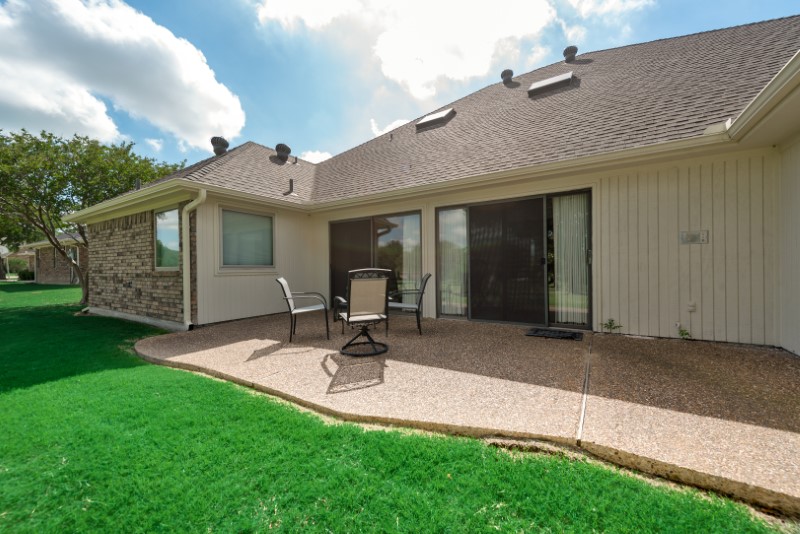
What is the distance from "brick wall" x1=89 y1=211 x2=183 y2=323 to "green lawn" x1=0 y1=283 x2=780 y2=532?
441 cm

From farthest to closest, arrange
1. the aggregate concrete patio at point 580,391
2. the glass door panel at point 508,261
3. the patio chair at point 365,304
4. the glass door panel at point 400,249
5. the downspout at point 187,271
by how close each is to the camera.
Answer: the glass door panel at point 400,249 → the downspout at point 187,271 → the glass door panel at point 508,261 → the patio chair at point 365,304 → the aggregate concrete patio at point 580,391

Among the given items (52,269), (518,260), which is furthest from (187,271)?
(52,269)

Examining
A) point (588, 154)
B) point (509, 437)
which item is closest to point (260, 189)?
point (588, 154)

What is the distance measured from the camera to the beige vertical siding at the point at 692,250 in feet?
13.6

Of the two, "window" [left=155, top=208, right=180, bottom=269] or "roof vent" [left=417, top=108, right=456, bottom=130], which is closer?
"window" [left=155, top=208, right=180, bottom=269]

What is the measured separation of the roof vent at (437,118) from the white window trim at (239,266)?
5236mm

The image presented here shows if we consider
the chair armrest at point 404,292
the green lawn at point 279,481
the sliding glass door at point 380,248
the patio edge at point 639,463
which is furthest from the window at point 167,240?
the patio edge at point 639,463

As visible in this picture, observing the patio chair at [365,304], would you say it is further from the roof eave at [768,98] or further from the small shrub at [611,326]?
the roof eave at [768,98]

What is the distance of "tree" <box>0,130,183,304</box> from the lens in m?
9.84

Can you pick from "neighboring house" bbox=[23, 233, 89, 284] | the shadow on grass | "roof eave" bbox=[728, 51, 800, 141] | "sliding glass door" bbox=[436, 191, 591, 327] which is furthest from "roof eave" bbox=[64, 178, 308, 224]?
"neighboring house" bbox=[23, 233, 89, 284]

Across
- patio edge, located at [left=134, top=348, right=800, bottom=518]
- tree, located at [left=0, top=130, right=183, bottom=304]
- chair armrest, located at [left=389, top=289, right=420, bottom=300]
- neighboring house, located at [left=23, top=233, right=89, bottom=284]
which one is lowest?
patio edge, located at [left=134, top=348, right=800, bottom=518]

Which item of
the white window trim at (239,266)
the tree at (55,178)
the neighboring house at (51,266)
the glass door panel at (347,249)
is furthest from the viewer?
the neighboring house at (51,266)

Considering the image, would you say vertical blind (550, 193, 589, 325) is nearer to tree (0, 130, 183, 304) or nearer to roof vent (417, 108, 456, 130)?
roof vent (417, 108, 456, 130)

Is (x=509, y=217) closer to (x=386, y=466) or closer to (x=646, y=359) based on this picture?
(x=646, y=359)
